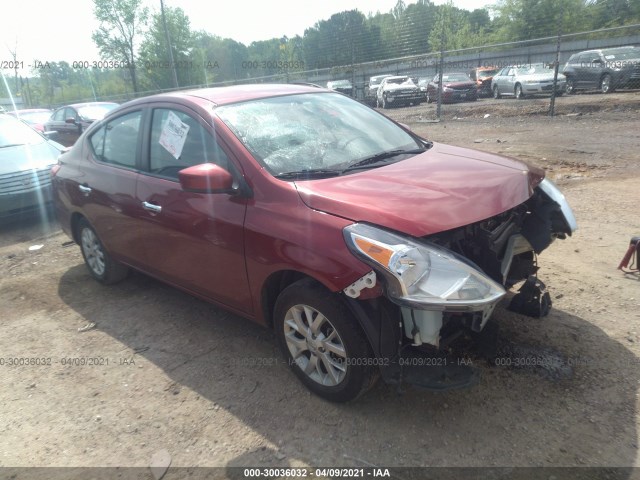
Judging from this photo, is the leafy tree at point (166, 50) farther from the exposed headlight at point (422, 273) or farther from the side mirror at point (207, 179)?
the exposed headlight at point (422, 273)

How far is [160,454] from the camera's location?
2.53m

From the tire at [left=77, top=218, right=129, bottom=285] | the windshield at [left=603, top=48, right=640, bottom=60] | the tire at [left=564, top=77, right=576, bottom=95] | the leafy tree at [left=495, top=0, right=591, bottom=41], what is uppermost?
the leafy tree at [left=495, top=0, right=591, bottom=41]

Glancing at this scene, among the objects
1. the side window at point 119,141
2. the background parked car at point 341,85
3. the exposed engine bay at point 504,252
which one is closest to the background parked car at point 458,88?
the background parked car at point 341,85

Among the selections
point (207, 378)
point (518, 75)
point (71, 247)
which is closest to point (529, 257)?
point (207, 378)

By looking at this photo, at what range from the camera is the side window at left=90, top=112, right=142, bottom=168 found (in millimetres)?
3840

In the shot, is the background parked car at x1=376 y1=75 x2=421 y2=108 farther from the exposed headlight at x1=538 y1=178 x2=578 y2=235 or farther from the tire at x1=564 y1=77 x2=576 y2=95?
the exposed headlight at x1=538 y1=178 x2=578 y2=235

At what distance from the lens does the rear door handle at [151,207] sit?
11.3ft

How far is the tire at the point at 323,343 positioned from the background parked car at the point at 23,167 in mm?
5482

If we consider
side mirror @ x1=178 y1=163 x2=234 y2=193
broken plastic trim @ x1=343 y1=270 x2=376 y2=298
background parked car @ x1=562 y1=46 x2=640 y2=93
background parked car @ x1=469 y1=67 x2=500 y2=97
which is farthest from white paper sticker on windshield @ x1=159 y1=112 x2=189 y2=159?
background parked car @ x1=469 y1=67 x2=500 y2=97

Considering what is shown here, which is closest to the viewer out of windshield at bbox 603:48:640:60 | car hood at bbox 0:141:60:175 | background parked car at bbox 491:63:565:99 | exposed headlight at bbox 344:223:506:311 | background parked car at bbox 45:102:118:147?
exposed headlight at bbox 344:223:506:311

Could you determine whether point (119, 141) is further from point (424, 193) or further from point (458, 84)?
point (458, 84)

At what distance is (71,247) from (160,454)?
4.25 meters

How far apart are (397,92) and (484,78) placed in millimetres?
4685

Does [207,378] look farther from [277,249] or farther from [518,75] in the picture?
[518,75]
